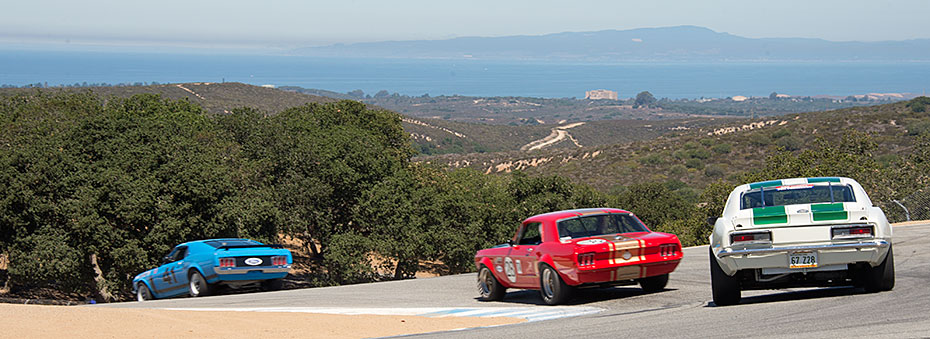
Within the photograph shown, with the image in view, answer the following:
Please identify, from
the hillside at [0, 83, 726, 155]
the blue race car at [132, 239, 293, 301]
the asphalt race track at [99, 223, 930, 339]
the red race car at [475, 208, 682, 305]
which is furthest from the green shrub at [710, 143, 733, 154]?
the red race car at [475, 208, 682, 305]

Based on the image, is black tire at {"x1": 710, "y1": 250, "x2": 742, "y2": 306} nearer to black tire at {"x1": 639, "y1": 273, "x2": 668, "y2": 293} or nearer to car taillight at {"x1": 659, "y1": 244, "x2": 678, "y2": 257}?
car taillight at {"x1": 659, "y1": 244, "x2": 678, "y2": 257}

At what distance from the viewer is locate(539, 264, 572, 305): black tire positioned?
12.5 metres

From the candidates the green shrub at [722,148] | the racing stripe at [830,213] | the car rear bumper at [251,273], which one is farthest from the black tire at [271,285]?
the green shrub at [722,148]

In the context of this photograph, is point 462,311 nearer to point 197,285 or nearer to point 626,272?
point 626,272

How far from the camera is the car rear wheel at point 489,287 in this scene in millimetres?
14227

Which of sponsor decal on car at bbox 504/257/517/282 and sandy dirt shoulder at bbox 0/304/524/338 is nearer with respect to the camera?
sandy dirt shoulder at bbox 0/304/524/338

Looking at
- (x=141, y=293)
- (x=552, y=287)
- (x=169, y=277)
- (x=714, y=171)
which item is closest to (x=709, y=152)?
(x=714, y=171)

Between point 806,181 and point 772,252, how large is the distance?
1397 mm

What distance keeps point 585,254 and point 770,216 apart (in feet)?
8.04

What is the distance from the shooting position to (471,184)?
42062mm

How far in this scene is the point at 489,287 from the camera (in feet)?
47.2

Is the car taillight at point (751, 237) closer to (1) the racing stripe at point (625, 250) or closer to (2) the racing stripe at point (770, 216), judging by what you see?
(2) the racing stripe at point (770, 216)

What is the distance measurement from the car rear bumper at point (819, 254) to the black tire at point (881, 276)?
0.35 m

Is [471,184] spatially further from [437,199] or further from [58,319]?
[58,319]
